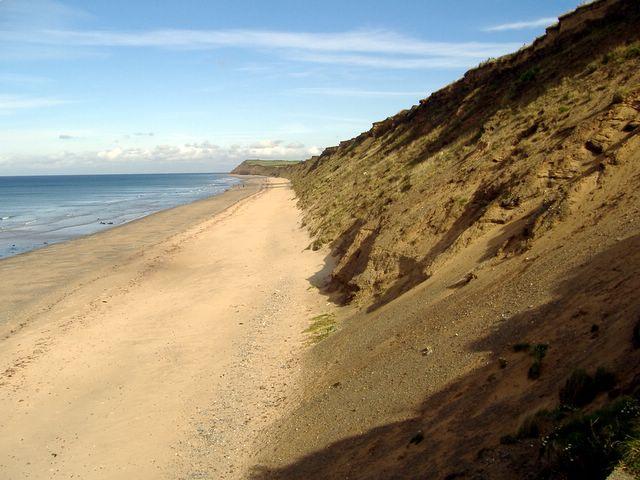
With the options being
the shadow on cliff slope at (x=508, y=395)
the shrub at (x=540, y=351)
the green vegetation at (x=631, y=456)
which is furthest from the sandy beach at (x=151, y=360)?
the green vegetation at (x=631, y=456)

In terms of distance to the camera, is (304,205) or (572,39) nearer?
(572,39)

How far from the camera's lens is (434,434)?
7098 mm

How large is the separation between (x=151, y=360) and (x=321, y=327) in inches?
192

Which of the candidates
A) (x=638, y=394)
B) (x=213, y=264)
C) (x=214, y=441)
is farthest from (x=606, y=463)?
(x=213, y=264)

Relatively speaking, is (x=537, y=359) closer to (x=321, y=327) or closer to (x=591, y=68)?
(x=321, y=327)

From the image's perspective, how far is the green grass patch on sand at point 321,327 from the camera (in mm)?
14391

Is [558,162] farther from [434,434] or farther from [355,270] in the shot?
[434,434]

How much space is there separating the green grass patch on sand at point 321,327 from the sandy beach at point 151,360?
1.79 ft

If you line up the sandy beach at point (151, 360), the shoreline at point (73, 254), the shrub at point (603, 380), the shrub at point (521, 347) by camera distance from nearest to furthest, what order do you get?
the shrub at point (603, 380), the shrub at point (521, 347), the sandy beach at point (151, 360), the shoreline at point (73, 254)

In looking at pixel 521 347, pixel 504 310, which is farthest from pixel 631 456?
pixel 504 310

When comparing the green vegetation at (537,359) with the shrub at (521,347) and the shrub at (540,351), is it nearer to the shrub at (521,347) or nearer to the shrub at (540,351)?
the shrub at (540,351)

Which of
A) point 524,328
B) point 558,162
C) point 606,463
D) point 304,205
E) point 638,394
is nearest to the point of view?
point 606,463

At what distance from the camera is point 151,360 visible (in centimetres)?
1475

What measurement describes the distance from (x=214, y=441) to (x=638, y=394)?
7759 millimetres
